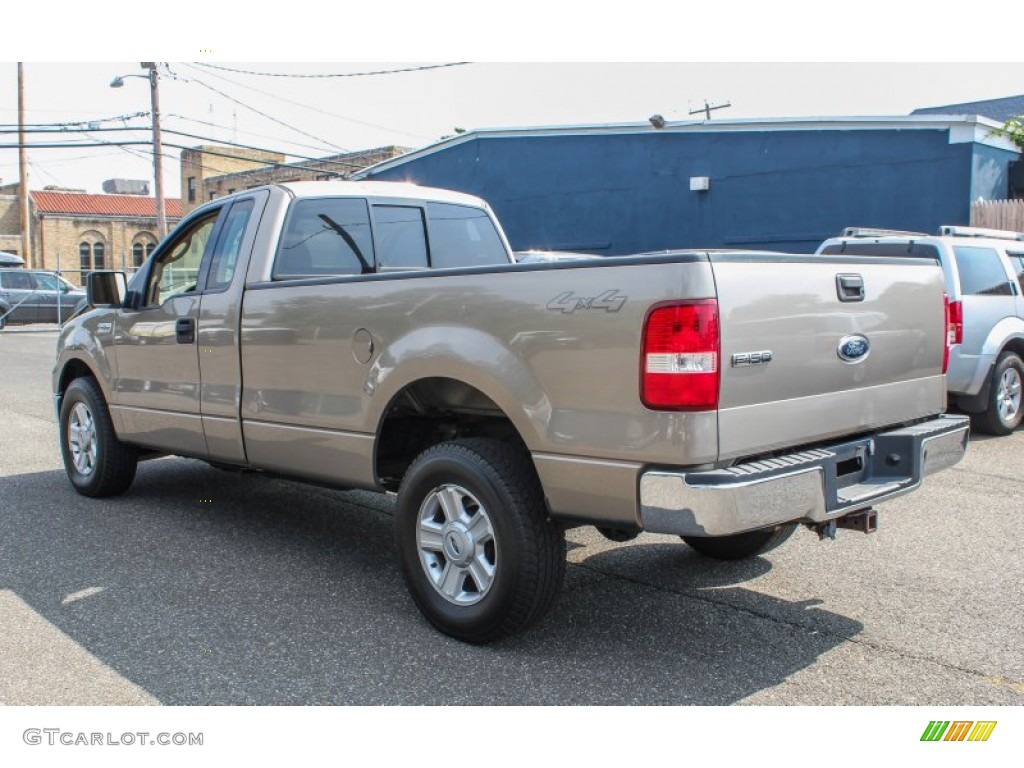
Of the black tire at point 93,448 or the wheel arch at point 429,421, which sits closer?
the wheel arch at point 429,421

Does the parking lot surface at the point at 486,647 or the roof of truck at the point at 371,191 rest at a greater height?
the roof of truck at the point at 371,191

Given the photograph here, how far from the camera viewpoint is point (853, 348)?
3979mm

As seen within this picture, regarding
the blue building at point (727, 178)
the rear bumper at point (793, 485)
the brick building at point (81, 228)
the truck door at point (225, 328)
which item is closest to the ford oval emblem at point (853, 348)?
the rear bumper at point (793, 485)

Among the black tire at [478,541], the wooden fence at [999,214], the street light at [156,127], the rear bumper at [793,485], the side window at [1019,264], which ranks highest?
the street light at [156,127]

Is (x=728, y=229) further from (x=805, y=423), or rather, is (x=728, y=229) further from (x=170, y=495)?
(x=805, y=423)

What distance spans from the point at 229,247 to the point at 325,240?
557mm

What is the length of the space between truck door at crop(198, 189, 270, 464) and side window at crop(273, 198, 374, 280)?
0.20 metres

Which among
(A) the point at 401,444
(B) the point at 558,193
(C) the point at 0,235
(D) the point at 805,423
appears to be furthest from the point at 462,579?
(C) the point at 0,235

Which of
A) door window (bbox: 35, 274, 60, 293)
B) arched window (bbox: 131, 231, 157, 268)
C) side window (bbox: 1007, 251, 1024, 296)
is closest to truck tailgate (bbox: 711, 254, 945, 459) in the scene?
side window (bbox: 1007, 251, 1024, 296)

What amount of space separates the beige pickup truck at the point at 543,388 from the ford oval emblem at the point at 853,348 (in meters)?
0.02

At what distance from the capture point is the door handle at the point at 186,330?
5648 millimetres
